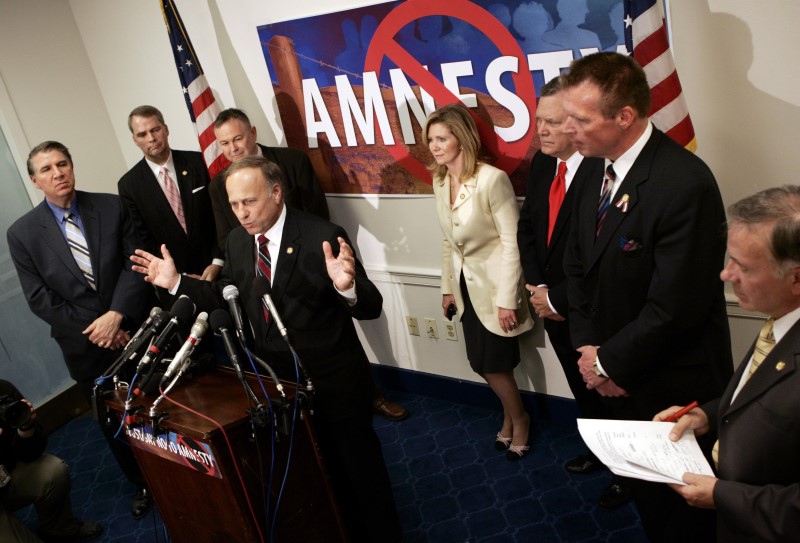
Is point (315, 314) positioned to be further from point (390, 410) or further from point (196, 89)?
point (196, 89)

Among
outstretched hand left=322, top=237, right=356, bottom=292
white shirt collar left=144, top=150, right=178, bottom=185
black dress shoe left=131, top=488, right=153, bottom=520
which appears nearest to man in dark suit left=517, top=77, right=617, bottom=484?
outstretched hand left=322, top=237, right=356, bottom=292

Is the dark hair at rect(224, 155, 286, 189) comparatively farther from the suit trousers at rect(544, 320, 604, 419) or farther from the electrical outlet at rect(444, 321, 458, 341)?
the electrical outlet at rect(444, 321, 458, 341)

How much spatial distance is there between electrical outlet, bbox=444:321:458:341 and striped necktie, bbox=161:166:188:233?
1.74m

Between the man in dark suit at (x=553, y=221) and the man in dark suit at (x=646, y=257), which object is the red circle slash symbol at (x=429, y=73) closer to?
the man in dark suit at (x=553, y=221)

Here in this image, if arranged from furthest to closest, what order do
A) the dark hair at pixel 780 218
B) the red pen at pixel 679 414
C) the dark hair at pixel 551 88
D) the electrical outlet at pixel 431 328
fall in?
the electrical outlet at pixel 431 328 < the dark hair at pixel 551 88 < the red pen at pixel 679 414 < the dark hair at pixel 780 218

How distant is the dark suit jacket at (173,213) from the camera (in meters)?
4.54

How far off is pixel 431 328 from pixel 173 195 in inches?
71.6

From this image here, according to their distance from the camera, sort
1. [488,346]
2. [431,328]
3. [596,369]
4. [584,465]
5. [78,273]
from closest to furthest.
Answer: [596,369], [584,465], [488,346], [78,273], [431,328]

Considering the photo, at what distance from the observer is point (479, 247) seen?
3617 millimetres

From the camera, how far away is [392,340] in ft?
15.8

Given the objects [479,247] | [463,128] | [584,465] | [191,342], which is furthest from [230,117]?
[584,465]

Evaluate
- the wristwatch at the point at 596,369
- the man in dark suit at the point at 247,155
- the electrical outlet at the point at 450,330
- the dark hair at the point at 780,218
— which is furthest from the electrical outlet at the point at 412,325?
the dark hair at the point at 780,218

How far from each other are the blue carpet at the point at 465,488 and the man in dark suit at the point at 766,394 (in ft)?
5.08

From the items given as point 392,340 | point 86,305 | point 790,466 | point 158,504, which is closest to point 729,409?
point 790,466
